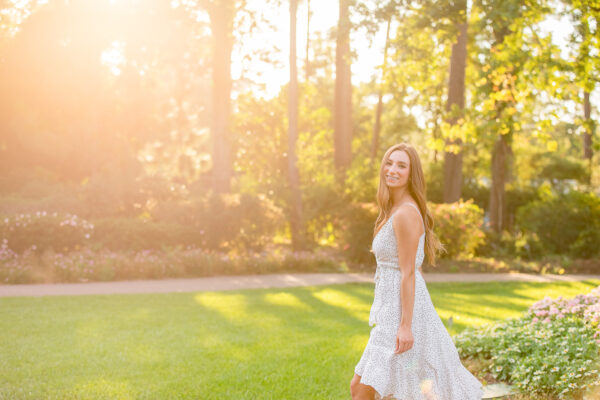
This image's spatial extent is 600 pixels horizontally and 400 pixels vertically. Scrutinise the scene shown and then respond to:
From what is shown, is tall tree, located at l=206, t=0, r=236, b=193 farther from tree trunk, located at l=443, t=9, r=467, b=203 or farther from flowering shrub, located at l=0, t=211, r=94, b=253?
flowering shrub, located at l=0, t=211, r=94, b=253

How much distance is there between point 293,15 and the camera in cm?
1559

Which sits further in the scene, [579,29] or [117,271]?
[117,271]

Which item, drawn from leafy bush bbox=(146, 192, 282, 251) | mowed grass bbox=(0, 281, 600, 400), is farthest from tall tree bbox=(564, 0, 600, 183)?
leafy bush bbox=(146, 192, 282, 251)

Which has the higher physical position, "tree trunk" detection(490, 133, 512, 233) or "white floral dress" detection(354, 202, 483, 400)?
"tree trunk" detection(490, 133, 512, 233)

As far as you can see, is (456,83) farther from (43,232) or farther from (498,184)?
(43,232)

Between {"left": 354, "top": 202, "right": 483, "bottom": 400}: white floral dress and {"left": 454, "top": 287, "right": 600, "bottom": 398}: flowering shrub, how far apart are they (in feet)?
4.69

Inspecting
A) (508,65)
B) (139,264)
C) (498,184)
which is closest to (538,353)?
(508,65)

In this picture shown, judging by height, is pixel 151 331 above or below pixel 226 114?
below

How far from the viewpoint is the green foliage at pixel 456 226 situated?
14852 millimetres

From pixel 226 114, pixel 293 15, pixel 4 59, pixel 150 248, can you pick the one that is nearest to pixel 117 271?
pixel 150 248

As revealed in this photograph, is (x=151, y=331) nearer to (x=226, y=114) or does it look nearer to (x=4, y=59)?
(x=226, y=114)

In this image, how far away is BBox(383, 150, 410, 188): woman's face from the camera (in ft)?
12.3

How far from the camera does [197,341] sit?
23.9 feet

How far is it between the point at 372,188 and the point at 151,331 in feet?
37.6
